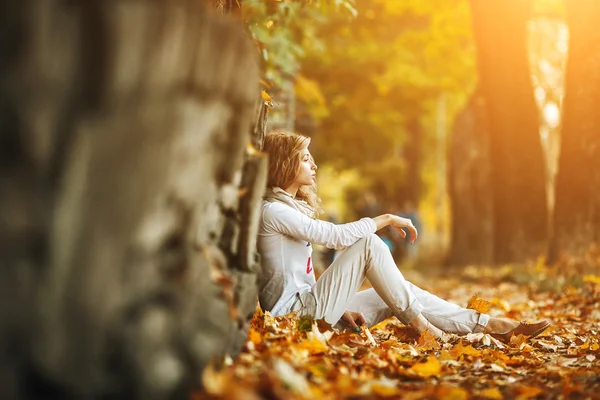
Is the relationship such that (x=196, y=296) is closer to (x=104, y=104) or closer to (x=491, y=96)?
(x=104, y=104)

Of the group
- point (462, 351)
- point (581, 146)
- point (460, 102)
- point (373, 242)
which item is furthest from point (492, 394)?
point (460, 102)

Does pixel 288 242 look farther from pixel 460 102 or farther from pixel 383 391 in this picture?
pixel 460 102

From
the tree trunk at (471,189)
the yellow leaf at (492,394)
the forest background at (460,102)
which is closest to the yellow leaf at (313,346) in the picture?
the yellow leaf at (492,394)

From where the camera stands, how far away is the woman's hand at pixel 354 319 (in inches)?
209

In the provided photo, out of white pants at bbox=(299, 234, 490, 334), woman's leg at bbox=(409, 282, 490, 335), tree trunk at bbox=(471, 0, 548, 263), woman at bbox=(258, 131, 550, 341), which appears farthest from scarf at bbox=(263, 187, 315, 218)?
tree trunk at bbox=(471, 0, 548, 263)

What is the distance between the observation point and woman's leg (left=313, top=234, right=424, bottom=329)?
502 centimetres

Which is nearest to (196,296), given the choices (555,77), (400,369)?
(400,369)

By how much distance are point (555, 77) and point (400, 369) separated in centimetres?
2229

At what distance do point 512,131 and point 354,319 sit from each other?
898 centimetres

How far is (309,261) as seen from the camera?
524 cm

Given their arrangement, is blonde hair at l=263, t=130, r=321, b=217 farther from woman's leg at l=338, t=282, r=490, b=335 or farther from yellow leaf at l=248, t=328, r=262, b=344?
yellow leaf at l=248, t=328, r=262, b=344

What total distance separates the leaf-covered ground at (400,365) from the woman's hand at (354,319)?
13 cm

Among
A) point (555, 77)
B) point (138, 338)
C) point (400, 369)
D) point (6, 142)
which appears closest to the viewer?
point (6, 142)

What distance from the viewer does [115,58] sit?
102 inches
